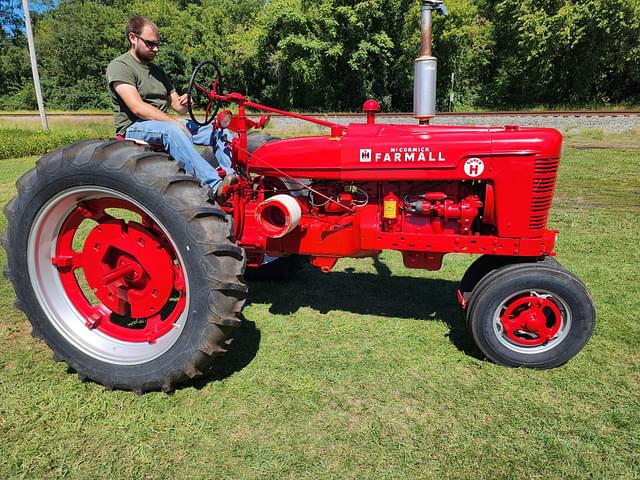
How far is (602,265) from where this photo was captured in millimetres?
4352

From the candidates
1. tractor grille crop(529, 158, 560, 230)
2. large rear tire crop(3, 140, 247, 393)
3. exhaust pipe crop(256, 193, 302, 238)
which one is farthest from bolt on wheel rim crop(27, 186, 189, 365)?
tractor grille crop(529, 158, 560, 230)

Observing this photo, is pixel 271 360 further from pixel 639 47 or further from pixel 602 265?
pixel 639 47

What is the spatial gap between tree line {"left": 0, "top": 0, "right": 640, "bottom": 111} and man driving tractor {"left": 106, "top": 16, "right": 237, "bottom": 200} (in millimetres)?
24204

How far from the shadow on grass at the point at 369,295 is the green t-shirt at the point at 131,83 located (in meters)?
1.69

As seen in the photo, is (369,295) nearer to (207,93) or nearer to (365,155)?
(365,155)

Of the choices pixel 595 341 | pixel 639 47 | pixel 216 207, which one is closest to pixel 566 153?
pixel 595 341

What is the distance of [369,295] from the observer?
3.95m

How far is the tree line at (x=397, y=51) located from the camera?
76.5 ft

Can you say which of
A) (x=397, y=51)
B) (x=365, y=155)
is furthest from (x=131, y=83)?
(x=397, y=51)

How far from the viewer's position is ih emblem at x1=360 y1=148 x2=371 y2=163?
2.88 metres

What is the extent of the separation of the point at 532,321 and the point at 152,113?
106 inches

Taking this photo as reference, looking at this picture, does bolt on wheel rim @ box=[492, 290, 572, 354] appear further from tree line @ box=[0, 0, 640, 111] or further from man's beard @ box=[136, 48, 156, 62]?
tree line @ box=[0, 0, 640, 111]

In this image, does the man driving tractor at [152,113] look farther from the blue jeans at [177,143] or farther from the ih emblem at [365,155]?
the ih emblem at [365,155]

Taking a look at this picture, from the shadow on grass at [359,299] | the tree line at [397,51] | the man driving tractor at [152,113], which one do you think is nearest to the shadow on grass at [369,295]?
the shadow on grass at [359,299]
